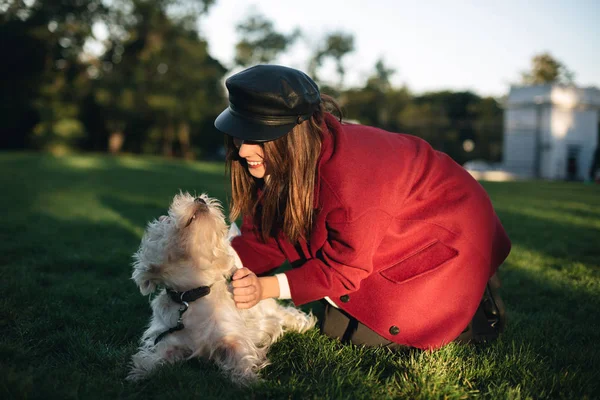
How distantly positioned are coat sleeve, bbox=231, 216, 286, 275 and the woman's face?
0.73 metres

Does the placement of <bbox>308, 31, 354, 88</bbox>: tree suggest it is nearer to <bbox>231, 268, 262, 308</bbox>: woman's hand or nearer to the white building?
the white building

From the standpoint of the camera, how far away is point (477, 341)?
3.73 metres

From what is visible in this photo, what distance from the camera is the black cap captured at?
9.47ft

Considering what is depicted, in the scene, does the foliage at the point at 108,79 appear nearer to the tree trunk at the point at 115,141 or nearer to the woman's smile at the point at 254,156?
the tree trunk at the point at 115,141

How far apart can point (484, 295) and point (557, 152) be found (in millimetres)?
45421

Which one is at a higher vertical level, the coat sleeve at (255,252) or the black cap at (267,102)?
the black cap at (267,102)

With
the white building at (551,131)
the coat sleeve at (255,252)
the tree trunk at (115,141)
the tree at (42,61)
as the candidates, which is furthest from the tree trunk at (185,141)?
the coat sleeve at (255,252)

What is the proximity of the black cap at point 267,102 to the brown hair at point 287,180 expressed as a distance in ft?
0.40

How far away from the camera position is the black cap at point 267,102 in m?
2.89

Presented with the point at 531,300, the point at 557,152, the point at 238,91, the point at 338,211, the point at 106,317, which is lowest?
the point at 557,152

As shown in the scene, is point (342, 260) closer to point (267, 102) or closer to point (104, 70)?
point (267, 102)

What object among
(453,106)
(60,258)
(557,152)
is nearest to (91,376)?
(60,258)

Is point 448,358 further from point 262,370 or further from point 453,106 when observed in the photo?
point 453,106

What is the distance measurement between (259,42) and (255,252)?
56.5 metres
